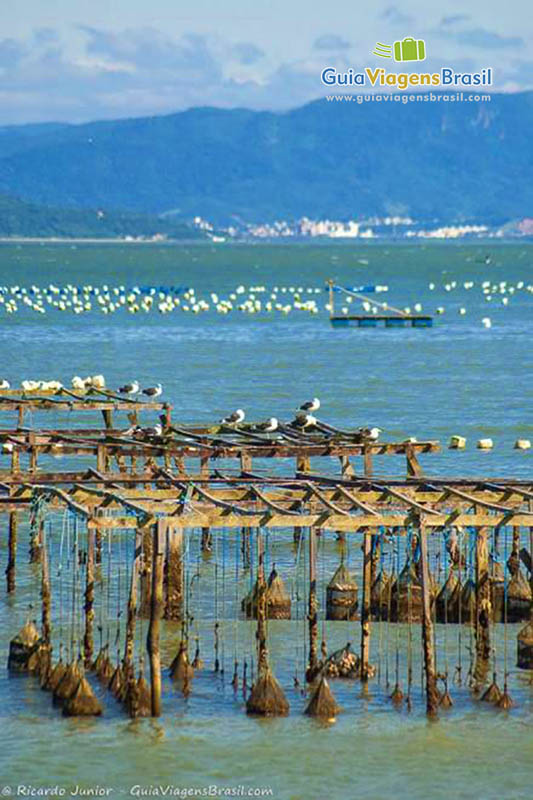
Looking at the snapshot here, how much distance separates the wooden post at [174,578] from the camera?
39.8 metres

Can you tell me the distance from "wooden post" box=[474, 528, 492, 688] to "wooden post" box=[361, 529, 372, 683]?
7.66 ft

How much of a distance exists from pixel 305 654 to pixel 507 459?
2886cm

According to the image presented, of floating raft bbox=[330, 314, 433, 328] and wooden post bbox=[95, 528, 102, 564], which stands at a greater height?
floating raft bbox=[330, 314, 433, 328]

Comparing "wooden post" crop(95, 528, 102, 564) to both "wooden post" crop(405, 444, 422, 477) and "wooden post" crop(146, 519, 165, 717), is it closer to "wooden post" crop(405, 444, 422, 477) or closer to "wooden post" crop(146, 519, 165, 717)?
"wooden post" crop(405, 444, 422, 477)

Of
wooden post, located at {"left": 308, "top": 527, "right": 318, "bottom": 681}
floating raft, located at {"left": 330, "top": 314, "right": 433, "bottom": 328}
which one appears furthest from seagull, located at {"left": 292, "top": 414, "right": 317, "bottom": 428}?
floating raft, located at {"left": 330, "top": 314, "right": 433, "bottom": 328}

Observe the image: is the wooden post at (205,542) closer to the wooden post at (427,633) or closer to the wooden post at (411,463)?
the wooden post at (411,463)

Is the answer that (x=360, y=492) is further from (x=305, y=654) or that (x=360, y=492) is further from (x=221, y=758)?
(x=221, y=758)

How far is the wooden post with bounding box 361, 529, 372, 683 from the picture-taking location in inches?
1328

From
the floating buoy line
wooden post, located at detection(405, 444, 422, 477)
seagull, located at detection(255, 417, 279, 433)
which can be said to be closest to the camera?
wooden post, located at detection(405, 444, 422, 477)

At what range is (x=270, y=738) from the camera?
103 feet

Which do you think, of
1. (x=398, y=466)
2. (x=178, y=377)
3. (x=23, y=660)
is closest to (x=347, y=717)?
(x=23, y=660)

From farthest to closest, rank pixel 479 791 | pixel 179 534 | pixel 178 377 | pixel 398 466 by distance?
pixel 178 377, pixel 398 466, pixel 179 534, pixel 479 791

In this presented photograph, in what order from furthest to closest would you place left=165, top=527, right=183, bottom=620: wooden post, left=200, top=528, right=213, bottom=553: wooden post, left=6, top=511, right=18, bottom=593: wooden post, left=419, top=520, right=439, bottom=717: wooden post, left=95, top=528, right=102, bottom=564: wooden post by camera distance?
left=200, top=528, right=213, bottom=553: wooden post, left=95, top=528, right=102, bottom=564: wooden post, left=6, top=511, right=18, bottom=593: wooden post, left=165, top=527, right=183, bottom=620: wooden post, left=419, top=520, right=439, bottom=717: wooden post

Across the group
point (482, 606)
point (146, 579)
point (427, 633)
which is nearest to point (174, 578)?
point (146, 579)
